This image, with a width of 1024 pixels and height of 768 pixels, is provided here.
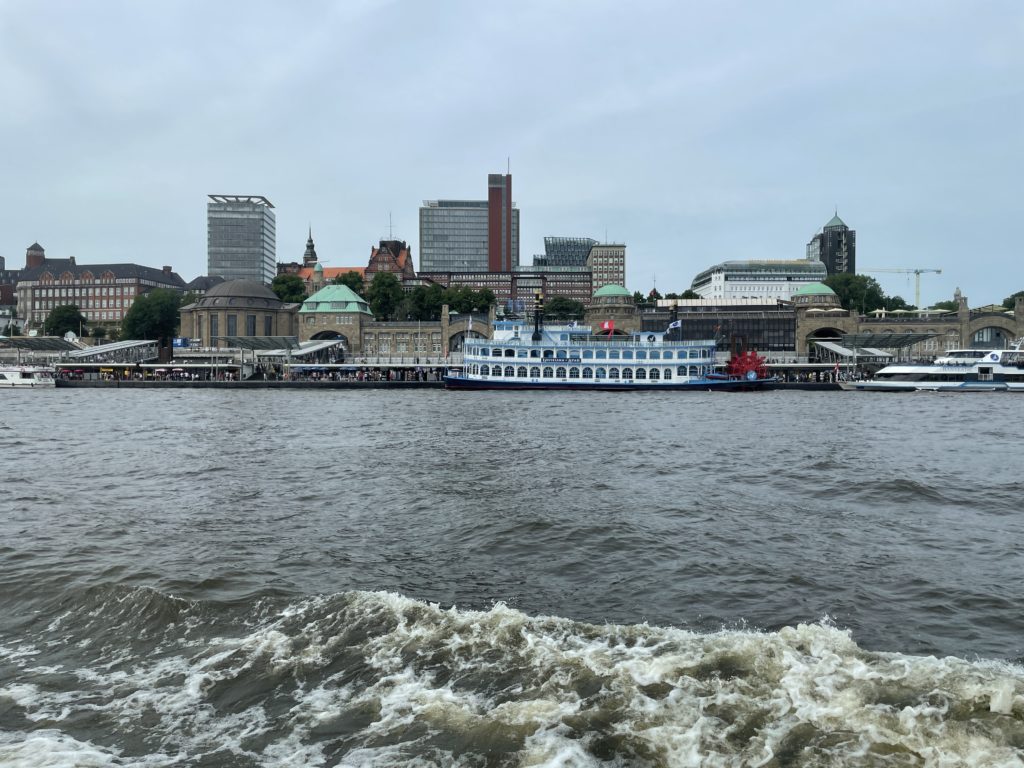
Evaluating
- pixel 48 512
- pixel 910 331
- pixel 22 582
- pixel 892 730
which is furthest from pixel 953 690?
pixel 910 331

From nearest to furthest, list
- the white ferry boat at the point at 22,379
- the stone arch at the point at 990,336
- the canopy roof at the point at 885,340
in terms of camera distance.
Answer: the white ferry boat at the point at 22,379
the canopy roof at the point at 885,340
the stone arch at the point at 990,336

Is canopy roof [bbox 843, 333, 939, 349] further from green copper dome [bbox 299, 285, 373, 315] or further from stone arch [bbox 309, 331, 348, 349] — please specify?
stone arch [bbox 309, 331, 348, 349]

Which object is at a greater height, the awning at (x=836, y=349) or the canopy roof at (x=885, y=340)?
the canopy roof at (x=885, y=340)

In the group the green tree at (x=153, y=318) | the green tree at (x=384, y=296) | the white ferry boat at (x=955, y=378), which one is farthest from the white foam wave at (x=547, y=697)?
the green tree at (x=153, y=318)

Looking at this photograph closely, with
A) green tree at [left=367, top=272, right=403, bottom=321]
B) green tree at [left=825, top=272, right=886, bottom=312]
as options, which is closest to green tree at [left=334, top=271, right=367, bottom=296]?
green tree at [left=367, top=272, right=403, bottom=321]

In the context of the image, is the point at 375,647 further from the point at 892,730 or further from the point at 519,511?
the point at 519,511

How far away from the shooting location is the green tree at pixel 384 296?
415 ft

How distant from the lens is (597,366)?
76438 mm

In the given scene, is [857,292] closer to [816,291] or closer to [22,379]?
[816,291]

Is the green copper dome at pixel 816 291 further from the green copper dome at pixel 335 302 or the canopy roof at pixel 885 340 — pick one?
the green copper dome at pixel 335 302

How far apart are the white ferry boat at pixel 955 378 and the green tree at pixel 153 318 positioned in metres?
A: 98.3

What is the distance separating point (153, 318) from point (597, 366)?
77679mm

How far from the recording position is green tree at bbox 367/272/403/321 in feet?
415

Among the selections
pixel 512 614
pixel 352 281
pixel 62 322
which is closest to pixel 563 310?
pixel 352 281
